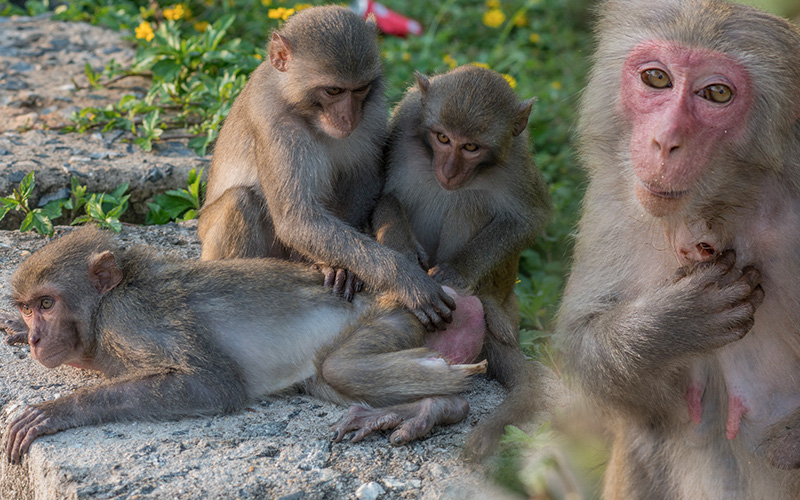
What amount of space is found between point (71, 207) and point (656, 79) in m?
3.22

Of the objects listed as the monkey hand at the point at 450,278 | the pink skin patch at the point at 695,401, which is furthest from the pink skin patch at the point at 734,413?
the monkey hand at the point at 450,278

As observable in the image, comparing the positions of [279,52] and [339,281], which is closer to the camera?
[339,281]

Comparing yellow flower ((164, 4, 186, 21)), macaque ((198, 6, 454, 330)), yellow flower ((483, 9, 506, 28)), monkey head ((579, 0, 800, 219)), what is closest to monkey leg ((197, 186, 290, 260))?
macaque ((198, 6, 454, 330))

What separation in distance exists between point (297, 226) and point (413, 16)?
561cm

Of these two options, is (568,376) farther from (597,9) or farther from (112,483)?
(112,483)

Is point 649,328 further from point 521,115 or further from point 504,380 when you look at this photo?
point 521,115

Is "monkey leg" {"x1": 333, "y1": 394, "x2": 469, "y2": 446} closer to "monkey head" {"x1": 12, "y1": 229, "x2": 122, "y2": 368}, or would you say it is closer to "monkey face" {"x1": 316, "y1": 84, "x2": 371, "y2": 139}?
"monkey head" {"x1": 12, "y1": 229, "x2": 122, "y2": 368}

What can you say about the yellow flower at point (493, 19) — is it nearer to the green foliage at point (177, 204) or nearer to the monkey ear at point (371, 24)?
the green foliage at point (177, 204)

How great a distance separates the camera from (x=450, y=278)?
13.0 ft

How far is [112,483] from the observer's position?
9.48 feet

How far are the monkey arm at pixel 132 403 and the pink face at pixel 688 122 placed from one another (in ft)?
5.49

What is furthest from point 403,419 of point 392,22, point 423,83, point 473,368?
point 392,22

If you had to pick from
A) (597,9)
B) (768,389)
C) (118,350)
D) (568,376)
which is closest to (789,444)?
(768,389)

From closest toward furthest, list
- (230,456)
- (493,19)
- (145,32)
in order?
(230,456) < (145,32) < (493,19)
